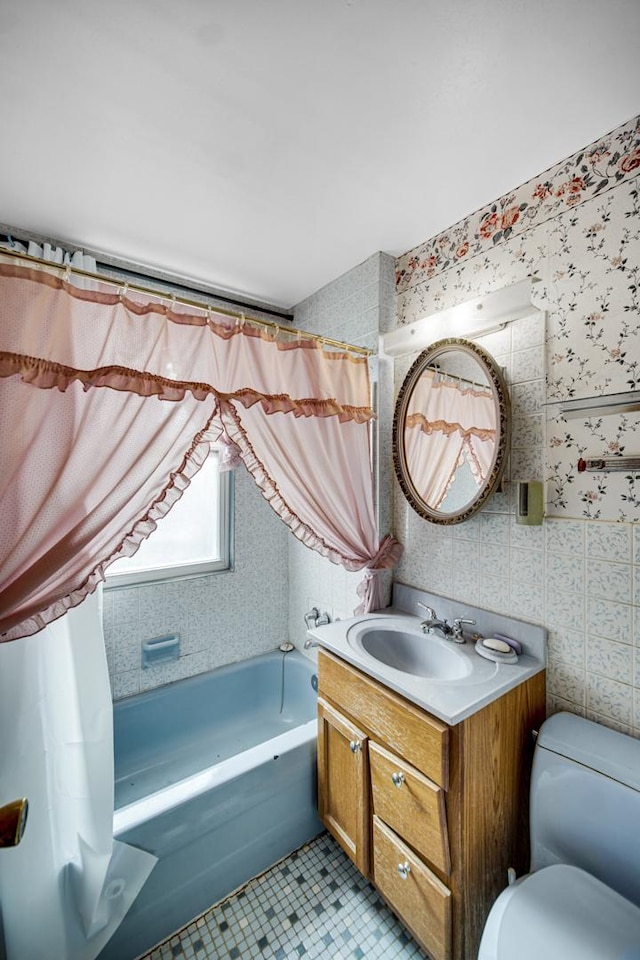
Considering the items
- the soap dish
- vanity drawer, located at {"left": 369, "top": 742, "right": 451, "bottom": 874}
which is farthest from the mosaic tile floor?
the soap dish

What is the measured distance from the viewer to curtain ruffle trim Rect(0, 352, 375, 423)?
1080 millimetres

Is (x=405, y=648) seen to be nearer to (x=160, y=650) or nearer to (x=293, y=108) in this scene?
(x=160, y=650)

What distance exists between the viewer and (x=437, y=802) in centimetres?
110

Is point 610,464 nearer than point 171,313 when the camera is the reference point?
Yes

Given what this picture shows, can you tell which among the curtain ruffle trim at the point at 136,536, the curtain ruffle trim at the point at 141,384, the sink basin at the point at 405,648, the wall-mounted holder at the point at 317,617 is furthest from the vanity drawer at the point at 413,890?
the curtain ruffle trim at the point at 141,384

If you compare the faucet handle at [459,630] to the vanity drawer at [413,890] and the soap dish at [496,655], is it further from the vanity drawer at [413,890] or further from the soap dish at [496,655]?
the vanity drawer at [413,890]

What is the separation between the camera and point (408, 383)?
173cm

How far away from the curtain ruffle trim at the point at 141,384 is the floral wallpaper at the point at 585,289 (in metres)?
0.82

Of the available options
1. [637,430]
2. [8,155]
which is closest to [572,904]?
[637,430]

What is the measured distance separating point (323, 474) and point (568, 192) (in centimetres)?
125

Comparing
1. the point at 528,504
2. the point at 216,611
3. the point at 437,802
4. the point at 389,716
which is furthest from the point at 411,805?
the point at 216,611

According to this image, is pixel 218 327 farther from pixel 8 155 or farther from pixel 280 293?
pixel 280 293

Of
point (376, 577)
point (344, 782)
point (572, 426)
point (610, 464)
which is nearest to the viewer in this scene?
point (610, 464)

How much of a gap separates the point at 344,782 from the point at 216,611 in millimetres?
1107
